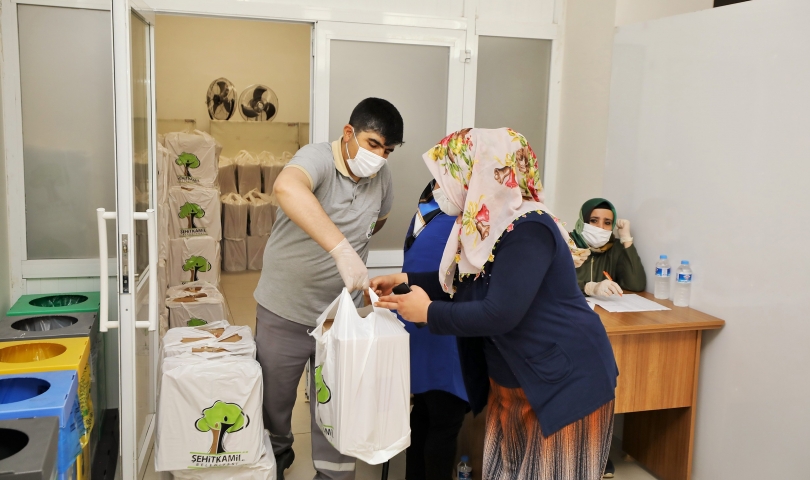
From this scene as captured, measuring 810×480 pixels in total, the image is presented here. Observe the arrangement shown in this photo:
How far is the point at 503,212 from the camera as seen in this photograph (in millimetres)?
1669

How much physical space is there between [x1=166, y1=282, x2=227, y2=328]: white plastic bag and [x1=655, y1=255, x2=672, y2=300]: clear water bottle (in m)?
2.65

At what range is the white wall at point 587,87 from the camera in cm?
339

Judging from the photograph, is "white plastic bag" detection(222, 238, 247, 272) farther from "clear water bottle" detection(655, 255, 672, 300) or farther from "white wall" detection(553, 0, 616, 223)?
"clear water bottle" detection(655, 255, 672, 300)

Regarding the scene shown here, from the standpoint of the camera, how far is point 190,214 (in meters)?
5.07

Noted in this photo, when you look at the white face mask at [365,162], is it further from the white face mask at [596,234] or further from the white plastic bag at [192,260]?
the white plastic bag at [192,260]

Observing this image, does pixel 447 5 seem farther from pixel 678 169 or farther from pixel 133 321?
pixel 133 321

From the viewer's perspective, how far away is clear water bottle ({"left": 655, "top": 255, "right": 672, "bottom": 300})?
9.87 feet

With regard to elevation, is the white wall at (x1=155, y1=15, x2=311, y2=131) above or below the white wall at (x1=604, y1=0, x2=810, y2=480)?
above

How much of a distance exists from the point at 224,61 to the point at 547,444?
7381mm

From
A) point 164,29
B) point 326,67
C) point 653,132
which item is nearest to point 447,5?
point 326,67

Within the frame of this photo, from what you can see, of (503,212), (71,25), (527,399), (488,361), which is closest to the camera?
(503,212)

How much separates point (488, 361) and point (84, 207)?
2083mm

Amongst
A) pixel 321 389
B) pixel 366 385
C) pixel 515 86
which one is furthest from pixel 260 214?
pixel 366 385

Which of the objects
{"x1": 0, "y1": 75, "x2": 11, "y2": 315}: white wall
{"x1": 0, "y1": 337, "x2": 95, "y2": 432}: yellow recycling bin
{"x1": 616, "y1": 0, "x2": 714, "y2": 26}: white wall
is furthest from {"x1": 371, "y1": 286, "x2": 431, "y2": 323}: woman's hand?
{"x1": 616, "y1": 0, "x2": 714, "y2": 26}: white wall
